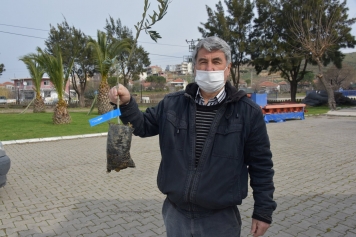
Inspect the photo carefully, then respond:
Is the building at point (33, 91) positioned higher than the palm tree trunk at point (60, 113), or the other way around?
the building at point (33, 91)

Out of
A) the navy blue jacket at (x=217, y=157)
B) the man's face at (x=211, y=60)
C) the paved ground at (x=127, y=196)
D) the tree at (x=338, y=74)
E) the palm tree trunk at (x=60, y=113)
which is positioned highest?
the tree at (x=338, y=74)

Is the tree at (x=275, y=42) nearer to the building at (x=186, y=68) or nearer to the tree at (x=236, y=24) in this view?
the tree at (x=236, y=24)

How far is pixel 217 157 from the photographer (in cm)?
188

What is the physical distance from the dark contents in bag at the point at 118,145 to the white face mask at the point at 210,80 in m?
0.59

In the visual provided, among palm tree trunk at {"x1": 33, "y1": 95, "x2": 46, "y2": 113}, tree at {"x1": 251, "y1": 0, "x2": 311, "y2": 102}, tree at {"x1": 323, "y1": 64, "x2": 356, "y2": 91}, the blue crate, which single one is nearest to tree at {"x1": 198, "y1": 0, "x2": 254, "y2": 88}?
tree at {"x1": 251, "y1": 0, "x2": 311, "y2": 102}

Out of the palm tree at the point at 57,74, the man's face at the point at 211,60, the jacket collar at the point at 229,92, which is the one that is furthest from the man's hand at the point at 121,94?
the palm tree at the point at 57,74

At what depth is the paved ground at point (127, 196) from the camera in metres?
3.95

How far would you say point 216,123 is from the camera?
1926mm

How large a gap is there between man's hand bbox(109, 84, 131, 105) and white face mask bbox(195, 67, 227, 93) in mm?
487

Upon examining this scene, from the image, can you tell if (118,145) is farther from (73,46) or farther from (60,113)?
(73,46)

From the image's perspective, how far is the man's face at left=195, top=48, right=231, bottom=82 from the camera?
1.99 metres

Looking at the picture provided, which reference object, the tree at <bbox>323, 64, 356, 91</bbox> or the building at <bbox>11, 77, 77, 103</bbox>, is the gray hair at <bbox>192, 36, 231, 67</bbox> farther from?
the tree at <bbox>323, 64, 356, 91</bbox>

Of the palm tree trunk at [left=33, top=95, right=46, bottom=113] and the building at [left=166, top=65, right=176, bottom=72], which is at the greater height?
the building at [left=166, top=65, right=176, bottom=72]

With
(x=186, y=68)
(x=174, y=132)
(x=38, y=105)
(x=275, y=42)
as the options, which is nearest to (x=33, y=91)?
(x=38, y=105)
